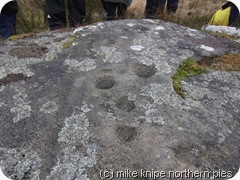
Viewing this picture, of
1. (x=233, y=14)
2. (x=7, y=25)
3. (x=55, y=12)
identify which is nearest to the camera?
(x=233, y=14)

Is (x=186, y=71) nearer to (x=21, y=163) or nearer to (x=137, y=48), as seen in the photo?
(x=137, y=48)

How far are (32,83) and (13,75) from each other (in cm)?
20

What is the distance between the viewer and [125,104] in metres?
1.90

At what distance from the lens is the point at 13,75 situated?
2217 mm

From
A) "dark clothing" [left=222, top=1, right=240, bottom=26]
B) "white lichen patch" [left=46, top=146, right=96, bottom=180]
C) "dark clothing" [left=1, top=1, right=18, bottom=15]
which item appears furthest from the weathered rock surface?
"dark clothing" [left=1, top=1, right=18, bottom=15]

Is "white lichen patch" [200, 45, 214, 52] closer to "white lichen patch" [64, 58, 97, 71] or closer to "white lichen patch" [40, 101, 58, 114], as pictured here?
A: "white lichen patch" [64, 58, 97, 71]

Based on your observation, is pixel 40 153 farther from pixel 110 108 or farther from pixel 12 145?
pixel 110 108

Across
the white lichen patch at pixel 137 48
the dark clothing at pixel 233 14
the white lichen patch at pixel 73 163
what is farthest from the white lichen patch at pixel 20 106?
the dark clothing at pixel 233 14

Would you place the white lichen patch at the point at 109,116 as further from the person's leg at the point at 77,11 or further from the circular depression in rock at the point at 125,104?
the person's leg at the point at 77,11

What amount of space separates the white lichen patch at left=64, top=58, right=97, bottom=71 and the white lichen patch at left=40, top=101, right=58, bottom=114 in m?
0.44

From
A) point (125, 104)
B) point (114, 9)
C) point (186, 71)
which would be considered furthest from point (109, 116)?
point (114, 9)

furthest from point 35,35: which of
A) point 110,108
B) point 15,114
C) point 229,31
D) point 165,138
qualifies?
point 229,31

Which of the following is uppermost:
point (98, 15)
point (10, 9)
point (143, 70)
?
point (143, 70)

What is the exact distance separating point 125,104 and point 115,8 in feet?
10.6
